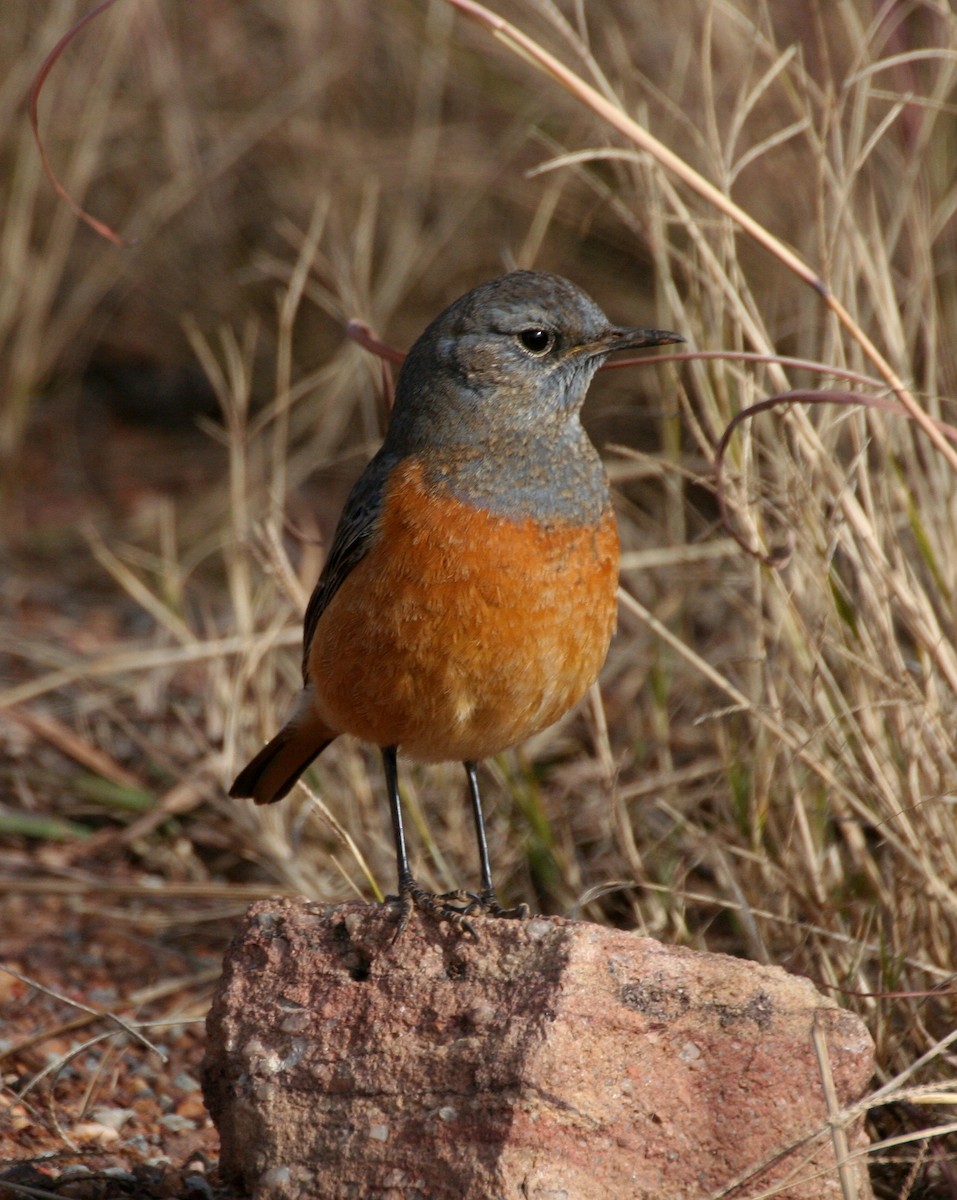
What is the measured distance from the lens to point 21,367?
8445mm

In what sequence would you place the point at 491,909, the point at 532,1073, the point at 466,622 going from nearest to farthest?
the point at 532,1073 < the point at 466,622 < the point at 491,909

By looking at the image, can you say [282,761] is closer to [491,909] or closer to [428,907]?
[491,909]

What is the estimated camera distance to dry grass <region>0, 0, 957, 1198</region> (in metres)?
4.39

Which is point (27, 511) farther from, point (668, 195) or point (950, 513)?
point (950, 513)

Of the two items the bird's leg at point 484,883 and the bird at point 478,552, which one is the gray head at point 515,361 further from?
the bird's leg at point 484,883

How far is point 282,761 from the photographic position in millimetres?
4910

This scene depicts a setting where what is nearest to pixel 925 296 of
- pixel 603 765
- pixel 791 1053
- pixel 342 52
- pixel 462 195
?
pixel 603 765

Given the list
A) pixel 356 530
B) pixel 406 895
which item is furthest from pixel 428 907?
pixel 356 530

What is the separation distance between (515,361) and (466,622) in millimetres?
819

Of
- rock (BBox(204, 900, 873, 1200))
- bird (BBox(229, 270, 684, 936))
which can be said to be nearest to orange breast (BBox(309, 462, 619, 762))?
bird (BBox(229, 270, 684, 936))

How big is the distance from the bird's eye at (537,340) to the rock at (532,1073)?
1.65 m

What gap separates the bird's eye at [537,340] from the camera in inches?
171

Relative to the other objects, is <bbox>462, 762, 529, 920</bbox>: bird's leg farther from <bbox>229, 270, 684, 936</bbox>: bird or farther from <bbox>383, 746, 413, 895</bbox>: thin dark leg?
<bbox>383, 746, 413, 895</bbox>: thin dark leg

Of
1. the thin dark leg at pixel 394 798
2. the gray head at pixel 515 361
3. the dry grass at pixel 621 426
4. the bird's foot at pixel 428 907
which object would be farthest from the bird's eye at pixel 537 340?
the bird's foot at pixel 428 907
